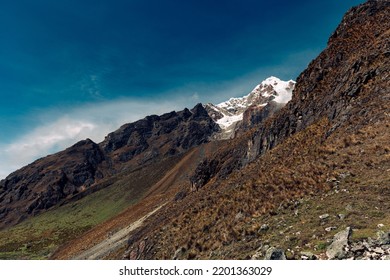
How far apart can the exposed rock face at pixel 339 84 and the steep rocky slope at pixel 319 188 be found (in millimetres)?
192

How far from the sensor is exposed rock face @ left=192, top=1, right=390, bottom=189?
31750mm

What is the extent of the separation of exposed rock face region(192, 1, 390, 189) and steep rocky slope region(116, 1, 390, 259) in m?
0.19

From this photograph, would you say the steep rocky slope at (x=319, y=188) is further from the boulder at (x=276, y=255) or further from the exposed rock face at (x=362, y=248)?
the boulder at (x=276, y=255)

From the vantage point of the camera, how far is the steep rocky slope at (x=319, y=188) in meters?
14.5

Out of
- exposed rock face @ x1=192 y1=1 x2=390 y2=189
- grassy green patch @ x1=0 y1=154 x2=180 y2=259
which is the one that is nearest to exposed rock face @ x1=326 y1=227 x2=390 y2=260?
exposed rock face @ x1=192 y1=1 x2=390 y2=189

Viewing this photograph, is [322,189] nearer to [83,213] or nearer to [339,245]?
[339,245]

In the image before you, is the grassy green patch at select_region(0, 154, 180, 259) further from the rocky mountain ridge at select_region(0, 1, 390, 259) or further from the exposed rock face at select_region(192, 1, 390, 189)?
the rocky mountain ridge at select_region(0, 1, 390, 259)

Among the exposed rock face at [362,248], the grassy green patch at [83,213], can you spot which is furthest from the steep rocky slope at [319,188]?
the grassy green patch at [83,213]

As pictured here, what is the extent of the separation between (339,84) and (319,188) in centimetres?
2517

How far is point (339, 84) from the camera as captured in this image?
38906 mm

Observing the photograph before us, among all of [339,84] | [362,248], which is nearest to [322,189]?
[362,248]

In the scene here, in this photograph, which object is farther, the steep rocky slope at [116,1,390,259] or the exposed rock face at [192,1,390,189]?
the exposed rock face at [192,1,390,189]
